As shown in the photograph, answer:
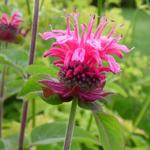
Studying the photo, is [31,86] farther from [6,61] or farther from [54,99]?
[6,61]

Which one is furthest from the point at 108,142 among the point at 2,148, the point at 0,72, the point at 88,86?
the point at 0,72

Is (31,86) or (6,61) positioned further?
(6,61)

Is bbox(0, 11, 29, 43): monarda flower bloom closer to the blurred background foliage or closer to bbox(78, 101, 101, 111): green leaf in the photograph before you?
the blurred background foliage

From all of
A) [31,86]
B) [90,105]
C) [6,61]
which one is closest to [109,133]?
[90,105]

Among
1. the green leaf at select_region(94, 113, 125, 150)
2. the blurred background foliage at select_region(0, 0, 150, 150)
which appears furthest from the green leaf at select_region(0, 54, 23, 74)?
the green leaf at select_region(94, 113, 125, 150)

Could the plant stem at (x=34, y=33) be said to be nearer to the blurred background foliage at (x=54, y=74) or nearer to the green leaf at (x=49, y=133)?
the blurred background foliage at (x=54, y=74)
